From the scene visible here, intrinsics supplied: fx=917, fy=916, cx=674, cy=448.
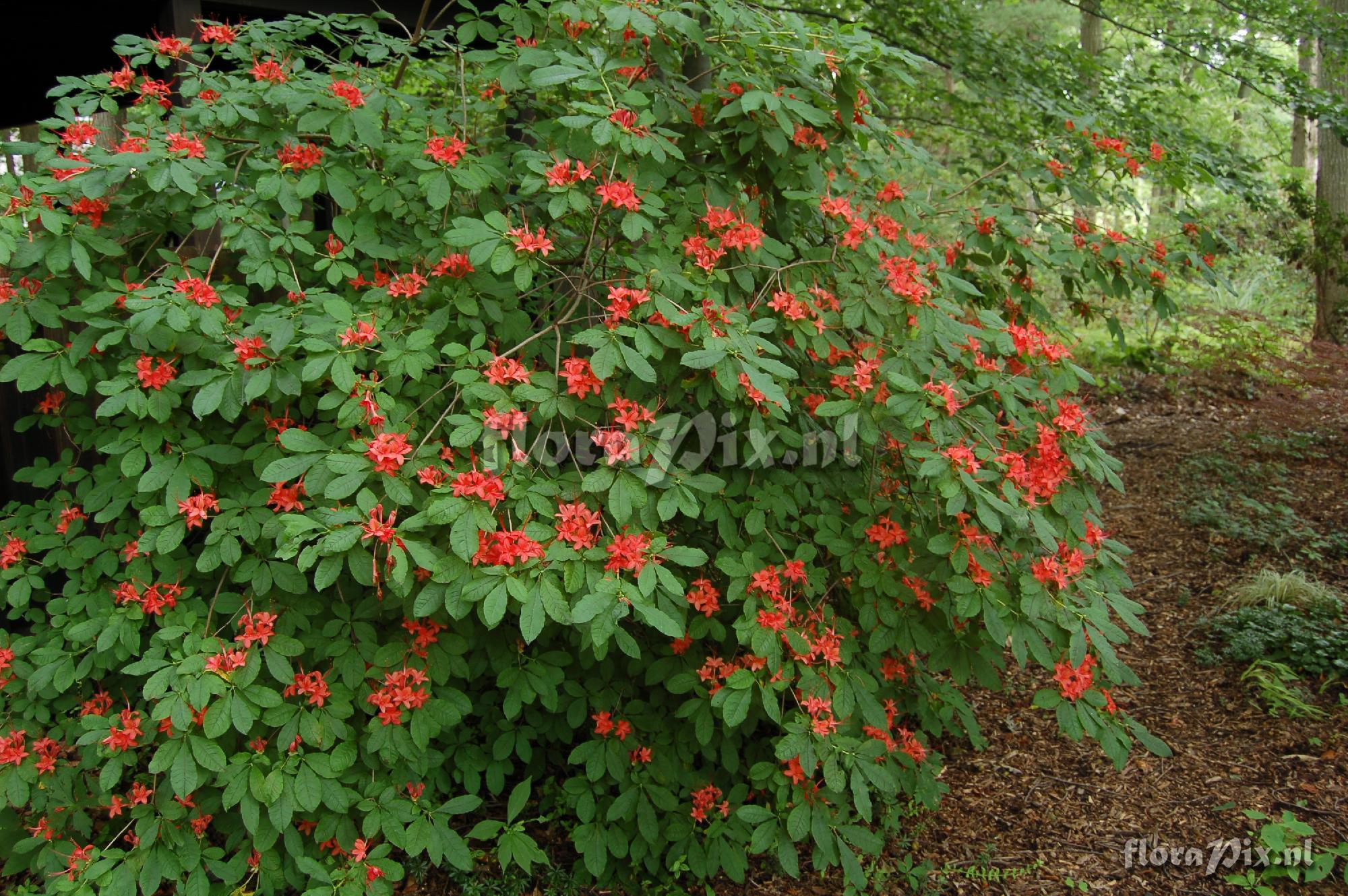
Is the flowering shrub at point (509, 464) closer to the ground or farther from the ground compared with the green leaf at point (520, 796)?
farther from the ground

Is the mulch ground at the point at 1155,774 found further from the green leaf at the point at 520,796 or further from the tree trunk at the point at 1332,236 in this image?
the tree trunk at the point at 1332,236

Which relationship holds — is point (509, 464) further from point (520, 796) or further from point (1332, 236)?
point (1332, 236)

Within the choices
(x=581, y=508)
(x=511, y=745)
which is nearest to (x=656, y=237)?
(x=581, y=508)

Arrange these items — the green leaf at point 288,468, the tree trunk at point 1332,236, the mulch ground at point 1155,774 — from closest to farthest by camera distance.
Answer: the green leaf at point 288,468
the mulch ground at point 1155,774
the tree trunk at point 1332,236

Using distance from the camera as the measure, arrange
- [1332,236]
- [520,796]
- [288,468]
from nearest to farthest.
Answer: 1. [288,468]
2. [520,796]
3. [1332,236]

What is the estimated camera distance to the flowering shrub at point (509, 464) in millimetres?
1820

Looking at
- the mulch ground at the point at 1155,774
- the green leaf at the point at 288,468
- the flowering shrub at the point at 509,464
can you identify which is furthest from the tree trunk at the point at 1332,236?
the green leaf at the point at 288,468

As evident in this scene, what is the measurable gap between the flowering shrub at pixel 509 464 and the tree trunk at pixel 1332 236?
442 cm

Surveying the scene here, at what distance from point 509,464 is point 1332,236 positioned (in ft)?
19.3

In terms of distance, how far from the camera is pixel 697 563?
1700 mm

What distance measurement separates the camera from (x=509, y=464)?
1781 mm

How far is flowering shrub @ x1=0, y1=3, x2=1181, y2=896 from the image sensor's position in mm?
1820

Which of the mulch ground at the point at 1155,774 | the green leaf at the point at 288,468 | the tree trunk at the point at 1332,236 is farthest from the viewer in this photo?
the tree trunk at the point at 1332,236

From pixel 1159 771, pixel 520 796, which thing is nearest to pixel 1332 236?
pixel 1159 771
